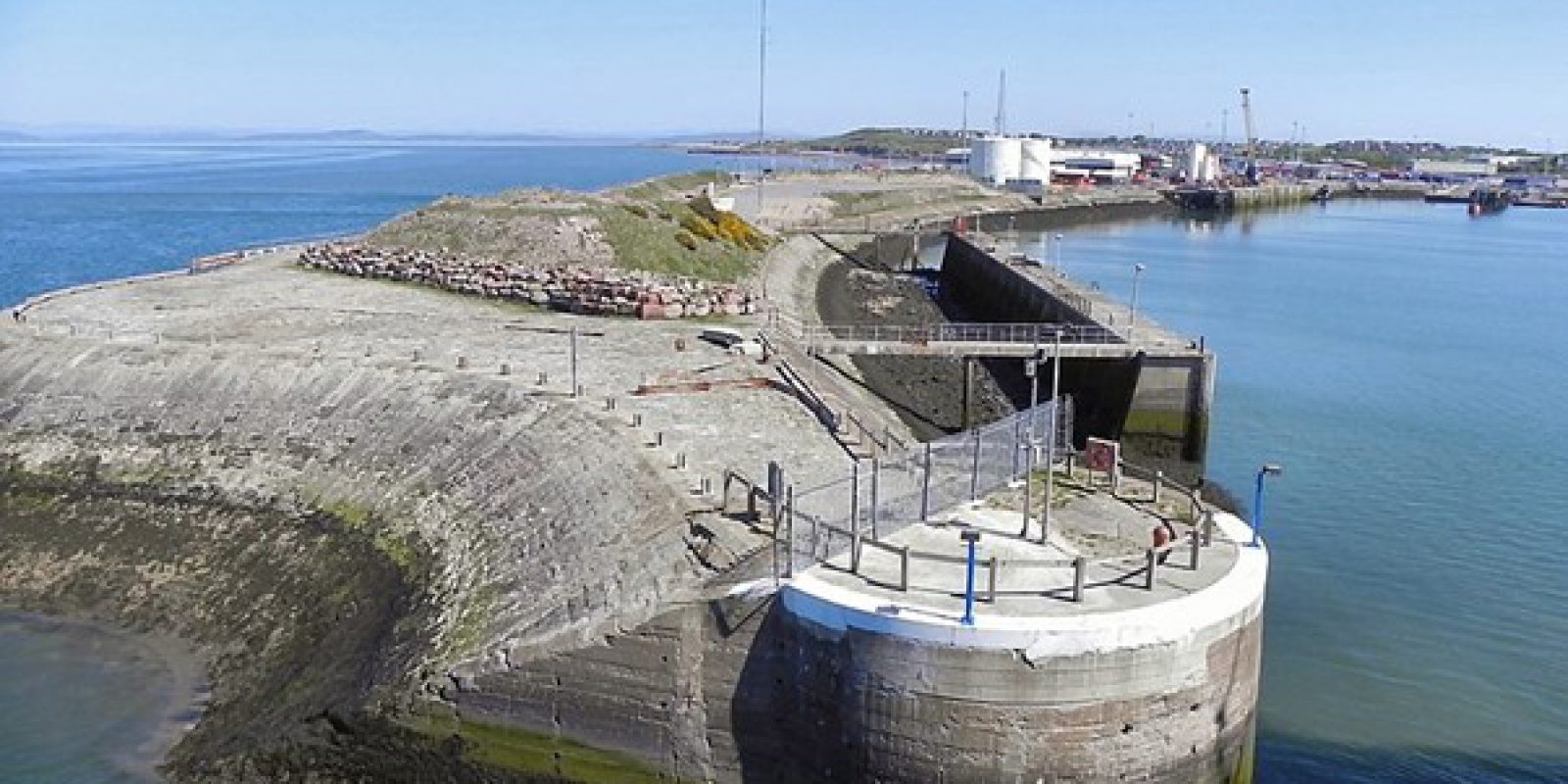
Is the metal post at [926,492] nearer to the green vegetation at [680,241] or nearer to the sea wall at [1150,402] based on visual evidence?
the sea wall at [1150,402]

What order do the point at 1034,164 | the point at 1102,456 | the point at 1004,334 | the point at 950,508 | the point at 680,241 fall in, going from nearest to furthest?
the point at 950,508 < the point at 1102,456 < the point at 1004,334 < the point at 680,241 < the point at 1034,164

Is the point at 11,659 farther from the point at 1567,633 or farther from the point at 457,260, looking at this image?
the point at 1567,633

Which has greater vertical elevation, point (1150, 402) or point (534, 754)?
point (1150, 402)

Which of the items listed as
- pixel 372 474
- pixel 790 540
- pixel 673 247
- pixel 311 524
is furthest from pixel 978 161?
pixel 790 540

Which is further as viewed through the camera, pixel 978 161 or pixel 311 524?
pixel 978 161

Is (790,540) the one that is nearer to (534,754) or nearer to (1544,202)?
(534,754)

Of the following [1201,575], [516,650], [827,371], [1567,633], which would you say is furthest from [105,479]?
[1567,633]

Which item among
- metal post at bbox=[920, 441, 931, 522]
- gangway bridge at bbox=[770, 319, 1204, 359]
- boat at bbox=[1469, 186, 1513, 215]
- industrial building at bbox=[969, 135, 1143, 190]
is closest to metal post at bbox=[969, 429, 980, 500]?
metal post at bbox=[920, 441, 931, 522]
